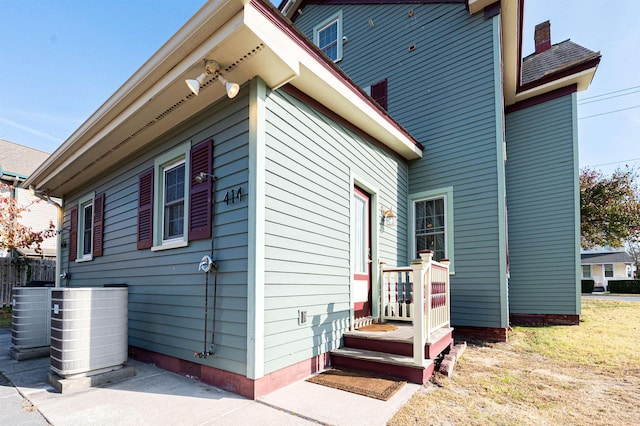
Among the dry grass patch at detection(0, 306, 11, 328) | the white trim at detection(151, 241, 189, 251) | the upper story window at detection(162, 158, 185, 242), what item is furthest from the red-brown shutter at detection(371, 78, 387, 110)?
the dry grass patch at detection(0, 306, 11, 328)

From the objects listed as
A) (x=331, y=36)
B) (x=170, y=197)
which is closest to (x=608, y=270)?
(x=331, y=36)

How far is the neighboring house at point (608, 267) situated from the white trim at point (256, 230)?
34328mm

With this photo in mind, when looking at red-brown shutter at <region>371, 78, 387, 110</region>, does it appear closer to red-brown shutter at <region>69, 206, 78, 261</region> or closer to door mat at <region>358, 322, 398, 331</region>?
door mat at <region>358, 322, 398, 331</region>

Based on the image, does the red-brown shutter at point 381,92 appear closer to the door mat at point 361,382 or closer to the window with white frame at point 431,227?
the window with white frame at point 431,227

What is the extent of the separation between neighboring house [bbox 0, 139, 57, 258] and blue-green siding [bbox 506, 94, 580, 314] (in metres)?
15.1

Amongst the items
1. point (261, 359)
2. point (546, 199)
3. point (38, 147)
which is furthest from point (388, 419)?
point (38, 147)

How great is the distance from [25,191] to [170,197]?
12.6 metres

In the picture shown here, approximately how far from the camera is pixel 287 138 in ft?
12.3

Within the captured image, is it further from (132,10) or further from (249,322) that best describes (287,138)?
(132,10)

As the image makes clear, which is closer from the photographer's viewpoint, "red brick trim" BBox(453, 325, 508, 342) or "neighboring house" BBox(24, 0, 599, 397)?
"neighboring house" BBox(24, 0, 599, 397)

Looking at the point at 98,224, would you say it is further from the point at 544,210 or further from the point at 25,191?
the point at 25,191

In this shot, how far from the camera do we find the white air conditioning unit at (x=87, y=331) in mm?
3379

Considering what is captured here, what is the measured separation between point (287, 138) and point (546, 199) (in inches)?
242

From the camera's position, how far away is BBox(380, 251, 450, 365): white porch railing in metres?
3.62
